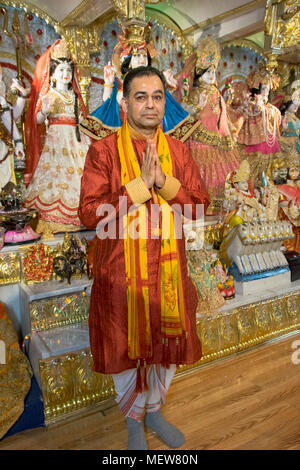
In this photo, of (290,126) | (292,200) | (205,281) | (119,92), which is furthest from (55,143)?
(290,126)

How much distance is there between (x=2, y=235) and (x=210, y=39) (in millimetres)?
3398

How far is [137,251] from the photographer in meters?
1.48

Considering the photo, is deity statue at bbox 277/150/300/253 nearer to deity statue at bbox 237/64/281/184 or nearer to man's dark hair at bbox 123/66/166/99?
deity statue at bbox 237/64/281/184

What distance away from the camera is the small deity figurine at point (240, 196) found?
299 cm

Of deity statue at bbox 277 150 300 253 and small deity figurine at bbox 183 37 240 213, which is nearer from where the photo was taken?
deity statue at bbox 277 150 300 253

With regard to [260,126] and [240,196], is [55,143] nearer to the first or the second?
[240,196]

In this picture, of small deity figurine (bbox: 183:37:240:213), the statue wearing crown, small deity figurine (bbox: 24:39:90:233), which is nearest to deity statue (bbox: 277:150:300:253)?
the statue wearing crown

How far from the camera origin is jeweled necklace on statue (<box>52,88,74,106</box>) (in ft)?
10.8

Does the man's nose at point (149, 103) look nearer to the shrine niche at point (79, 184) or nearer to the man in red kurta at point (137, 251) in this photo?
the man in red kurta at point (137, 251)

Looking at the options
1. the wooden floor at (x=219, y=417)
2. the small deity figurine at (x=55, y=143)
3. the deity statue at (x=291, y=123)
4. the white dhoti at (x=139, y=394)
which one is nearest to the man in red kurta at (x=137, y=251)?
the white dhoti at (x=139, y=394)

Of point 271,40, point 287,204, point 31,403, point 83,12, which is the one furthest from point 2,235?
point 271,40

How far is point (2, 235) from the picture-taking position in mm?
2471

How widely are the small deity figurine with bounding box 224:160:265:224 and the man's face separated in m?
1.66

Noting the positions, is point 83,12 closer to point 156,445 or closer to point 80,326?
point 80,326
